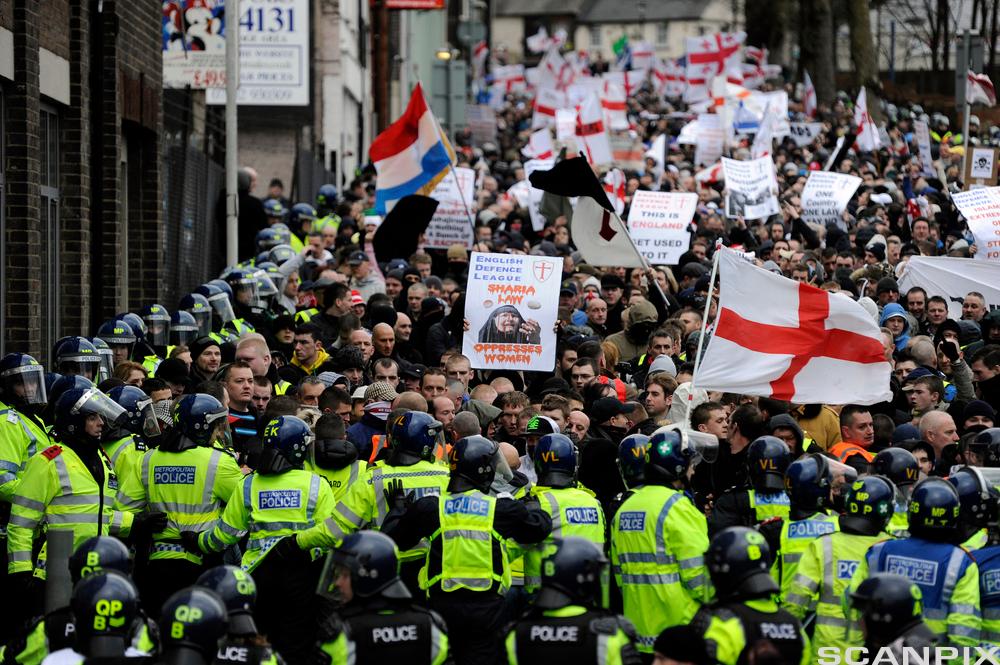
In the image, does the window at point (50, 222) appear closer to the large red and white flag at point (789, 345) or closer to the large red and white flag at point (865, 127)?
the large red and white flag at point (789, 345)

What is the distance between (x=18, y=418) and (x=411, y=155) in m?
9.95

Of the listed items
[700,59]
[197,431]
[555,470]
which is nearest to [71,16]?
[197,431]

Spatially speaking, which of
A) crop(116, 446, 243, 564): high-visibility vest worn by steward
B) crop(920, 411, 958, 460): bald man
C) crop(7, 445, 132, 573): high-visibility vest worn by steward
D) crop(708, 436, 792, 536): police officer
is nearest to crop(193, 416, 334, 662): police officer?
crop(116, 446, 243, 564): high-visibility vest worn by steward

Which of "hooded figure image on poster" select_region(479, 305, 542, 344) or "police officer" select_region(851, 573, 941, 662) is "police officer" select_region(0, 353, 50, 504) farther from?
"police officer" select_region(851, 573, 941, 662)

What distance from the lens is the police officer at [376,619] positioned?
6.65 m

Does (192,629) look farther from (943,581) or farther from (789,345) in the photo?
(789,345)

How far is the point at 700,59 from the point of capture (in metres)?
46.0

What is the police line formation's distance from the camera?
6656 millimetres

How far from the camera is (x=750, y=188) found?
2155 centimetres

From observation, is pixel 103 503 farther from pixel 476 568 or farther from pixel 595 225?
pixel 595 225

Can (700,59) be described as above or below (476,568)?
above

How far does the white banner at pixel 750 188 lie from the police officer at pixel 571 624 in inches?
587

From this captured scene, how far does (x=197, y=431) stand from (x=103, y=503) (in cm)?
64

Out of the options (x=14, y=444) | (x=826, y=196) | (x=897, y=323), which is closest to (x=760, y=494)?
(x=14, y=444)
